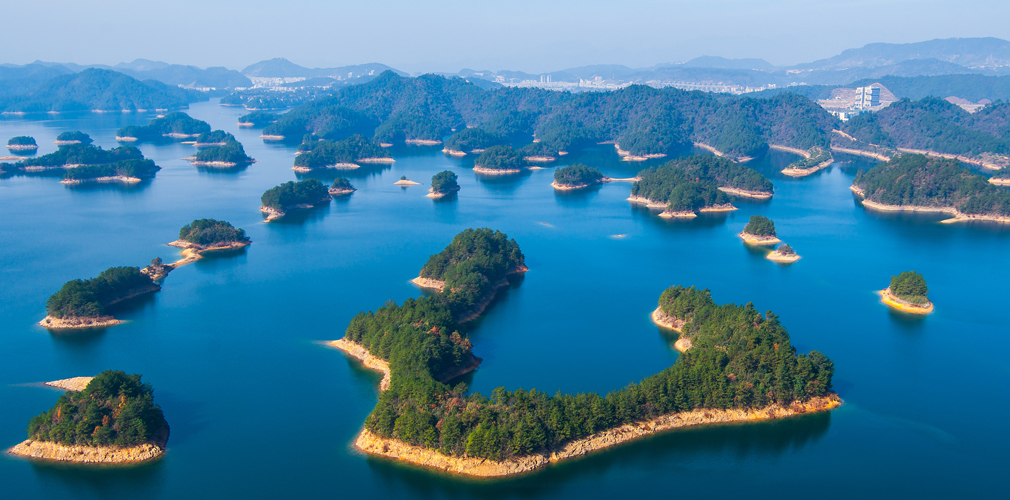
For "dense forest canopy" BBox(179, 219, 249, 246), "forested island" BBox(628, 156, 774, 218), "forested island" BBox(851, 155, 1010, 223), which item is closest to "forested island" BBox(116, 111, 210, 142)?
"dense forest canopy" BBox(179, 219, 249, 246)

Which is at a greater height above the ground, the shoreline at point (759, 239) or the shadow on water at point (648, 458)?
the shoreline at point (759, 239)

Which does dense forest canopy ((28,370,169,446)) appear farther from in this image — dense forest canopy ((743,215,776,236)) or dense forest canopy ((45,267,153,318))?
dense forest canopy ((743,215,776,236))

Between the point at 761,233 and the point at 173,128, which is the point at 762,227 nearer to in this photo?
the point at 761,233

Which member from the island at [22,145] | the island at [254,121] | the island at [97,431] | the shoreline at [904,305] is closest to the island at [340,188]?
the island at [97,431]

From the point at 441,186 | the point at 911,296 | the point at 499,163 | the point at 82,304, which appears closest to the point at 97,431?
the point at 82,304

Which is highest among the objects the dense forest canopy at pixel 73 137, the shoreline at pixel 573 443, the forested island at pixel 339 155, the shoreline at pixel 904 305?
the dense forest canopy at pixel 73 137

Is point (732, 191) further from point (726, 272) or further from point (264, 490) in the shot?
point (264, 490)

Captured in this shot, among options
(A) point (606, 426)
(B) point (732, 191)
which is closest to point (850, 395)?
(A) point (606, 426)

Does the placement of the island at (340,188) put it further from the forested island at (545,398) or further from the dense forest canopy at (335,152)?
the forested island at (545,398)
